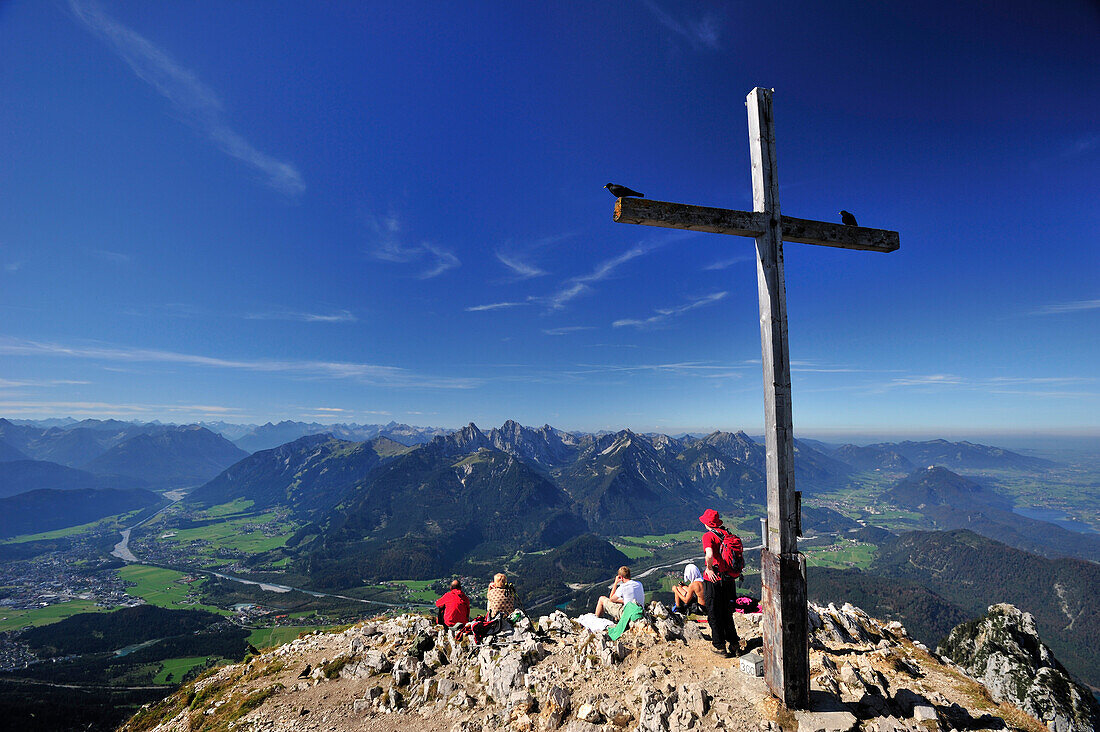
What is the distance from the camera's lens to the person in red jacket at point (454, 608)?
11875mm

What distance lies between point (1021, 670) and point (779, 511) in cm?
1565

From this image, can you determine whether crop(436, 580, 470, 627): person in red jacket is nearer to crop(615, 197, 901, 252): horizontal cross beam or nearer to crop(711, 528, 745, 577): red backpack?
crop(711, 528, 745, 577): red backpack

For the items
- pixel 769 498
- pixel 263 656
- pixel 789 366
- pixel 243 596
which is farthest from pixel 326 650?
pixel 243 596

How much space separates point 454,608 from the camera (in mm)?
12000

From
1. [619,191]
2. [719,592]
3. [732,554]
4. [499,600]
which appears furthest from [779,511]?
[499,600]

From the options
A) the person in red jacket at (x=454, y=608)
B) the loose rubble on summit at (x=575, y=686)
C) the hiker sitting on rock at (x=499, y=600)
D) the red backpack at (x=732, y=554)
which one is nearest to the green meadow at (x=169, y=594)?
the loose rubble on summit at (x=575, y=686)

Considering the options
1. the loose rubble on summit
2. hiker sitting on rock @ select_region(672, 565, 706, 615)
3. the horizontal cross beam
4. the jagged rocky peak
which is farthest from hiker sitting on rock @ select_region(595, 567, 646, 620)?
the horizontal cross beam

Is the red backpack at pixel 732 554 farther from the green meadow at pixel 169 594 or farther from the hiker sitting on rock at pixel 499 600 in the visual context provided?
the green meadow at pixel 169 594

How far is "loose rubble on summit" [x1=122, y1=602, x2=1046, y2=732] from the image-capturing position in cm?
714

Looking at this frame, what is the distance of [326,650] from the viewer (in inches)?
522

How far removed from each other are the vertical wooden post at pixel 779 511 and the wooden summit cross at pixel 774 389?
0.01 meters

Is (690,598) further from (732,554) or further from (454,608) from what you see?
(454,608)

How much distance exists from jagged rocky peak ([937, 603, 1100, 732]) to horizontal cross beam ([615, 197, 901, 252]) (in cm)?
1167

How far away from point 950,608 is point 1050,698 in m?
237
